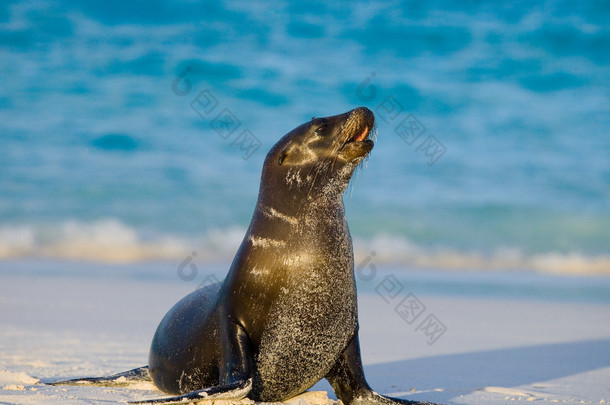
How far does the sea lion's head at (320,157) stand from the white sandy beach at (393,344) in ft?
5.19

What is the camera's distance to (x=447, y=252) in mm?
17312

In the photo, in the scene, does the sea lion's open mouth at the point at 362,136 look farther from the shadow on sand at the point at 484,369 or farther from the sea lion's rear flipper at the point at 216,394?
the shadow on sand at the point at 484,369

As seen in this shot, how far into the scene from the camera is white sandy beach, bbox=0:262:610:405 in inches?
197

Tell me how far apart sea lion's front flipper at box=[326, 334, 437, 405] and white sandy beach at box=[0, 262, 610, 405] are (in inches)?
27.9

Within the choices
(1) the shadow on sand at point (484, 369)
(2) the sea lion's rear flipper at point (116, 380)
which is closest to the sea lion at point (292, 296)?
(2) the sea lion's rear flipper at point (116, 380)

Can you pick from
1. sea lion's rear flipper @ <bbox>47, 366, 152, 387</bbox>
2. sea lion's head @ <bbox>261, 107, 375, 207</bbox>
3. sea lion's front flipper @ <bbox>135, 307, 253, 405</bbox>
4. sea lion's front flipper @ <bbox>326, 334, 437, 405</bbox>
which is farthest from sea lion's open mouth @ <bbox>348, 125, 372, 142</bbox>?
sea lion's rear flipper @ <bbox>47, 366, 152, 387</bbox>

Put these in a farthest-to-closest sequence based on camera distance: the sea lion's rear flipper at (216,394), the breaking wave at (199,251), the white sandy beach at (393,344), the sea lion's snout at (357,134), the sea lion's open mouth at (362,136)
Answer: the breaking wave at (199,251), the white sandy beach at (393,344), the sea lion's open mouth at (362,136), the sea lion's snout at (357,134), the sea lion's rear flipper at (216,394)

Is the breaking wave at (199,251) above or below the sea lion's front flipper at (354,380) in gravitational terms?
above

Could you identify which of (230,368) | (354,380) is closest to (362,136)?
(354,380)

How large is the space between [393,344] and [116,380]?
3334mm

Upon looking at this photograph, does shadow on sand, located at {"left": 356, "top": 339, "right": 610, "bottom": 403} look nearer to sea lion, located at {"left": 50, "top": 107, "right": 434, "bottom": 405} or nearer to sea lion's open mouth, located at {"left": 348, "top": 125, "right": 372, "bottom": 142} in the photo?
sea lion, located at {"left": 50, "top": 107, "right": 434, "bottom": 405}

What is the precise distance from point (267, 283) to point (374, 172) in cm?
1790

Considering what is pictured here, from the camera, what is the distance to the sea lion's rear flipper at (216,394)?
11.9 feet

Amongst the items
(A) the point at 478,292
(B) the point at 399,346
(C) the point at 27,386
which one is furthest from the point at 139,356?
(A) the point at 478,292
